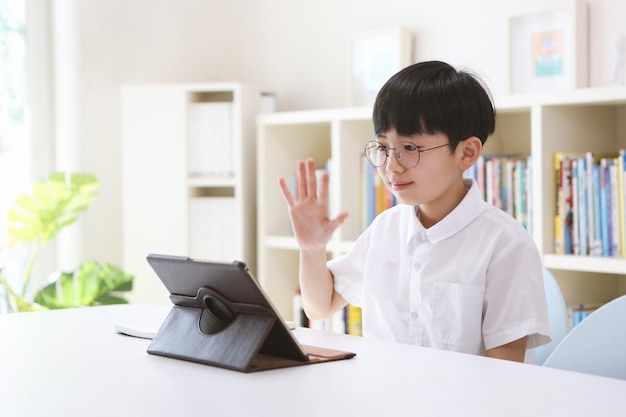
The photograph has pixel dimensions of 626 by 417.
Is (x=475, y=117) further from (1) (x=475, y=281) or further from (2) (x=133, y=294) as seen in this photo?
(2) (x=133, y=294)

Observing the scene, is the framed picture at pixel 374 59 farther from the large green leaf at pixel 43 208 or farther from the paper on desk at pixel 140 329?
the paper on desk at pixel 140 329

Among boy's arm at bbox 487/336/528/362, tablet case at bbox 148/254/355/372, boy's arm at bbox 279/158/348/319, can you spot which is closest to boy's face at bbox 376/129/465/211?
boy's arm at bbox 279/158/348/319

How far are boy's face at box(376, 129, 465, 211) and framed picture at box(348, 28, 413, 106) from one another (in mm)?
1567

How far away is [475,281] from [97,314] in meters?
0.67

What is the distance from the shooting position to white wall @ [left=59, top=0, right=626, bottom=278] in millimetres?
3322

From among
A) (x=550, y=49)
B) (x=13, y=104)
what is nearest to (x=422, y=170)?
(x=550, y=49)

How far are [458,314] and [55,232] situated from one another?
1947 mm

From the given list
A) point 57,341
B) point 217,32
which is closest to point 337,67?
point 217,32

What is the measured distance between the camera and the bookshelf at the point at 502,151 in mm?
2508

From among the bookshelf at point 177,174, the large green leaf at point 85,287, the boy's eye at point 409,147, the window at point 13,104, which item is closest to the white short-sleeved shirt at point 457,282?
the boy's eye at point 409,147

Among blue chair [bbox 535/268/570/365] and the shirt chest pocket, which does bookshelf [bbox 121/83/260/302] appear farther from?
the shirt chest pocket

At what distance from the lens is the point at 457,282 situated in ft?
4.98

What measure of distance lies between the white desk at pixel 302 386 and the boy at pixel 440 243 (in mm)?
287

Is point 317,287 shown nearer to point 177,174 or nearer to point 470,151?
point 470,151
